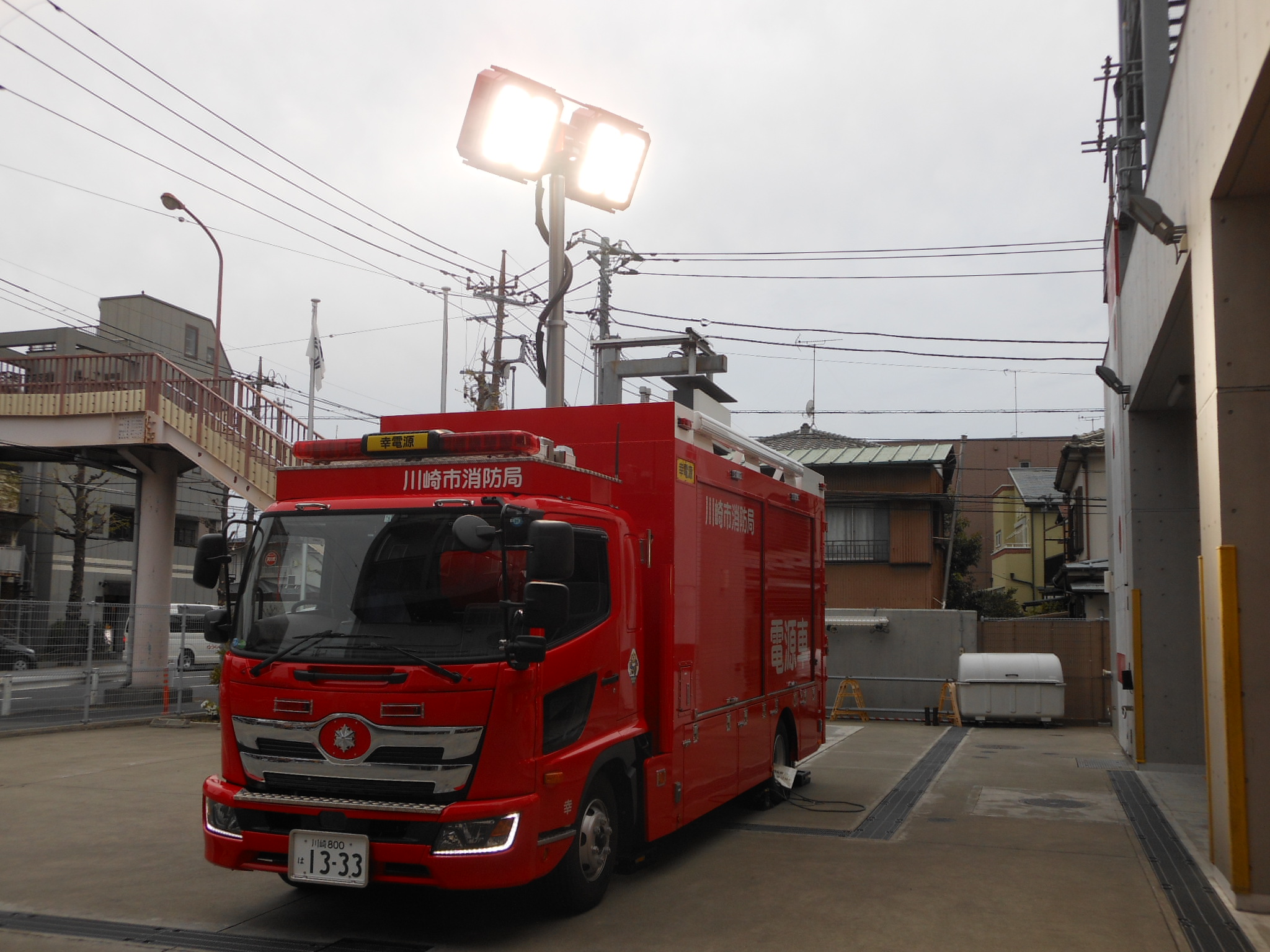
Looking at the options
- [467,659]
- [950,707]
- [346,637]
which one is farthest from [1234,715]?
[950,707]

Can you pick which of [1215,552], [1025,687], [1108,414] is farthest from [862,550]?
[1215,552]

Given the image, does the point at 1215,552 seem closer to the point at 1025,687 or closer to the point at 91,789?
the point at 91,789

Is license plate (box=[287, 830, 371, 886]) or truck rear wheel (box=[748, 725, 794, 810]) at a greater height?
license plate (box=[287, 830, 371, 886])

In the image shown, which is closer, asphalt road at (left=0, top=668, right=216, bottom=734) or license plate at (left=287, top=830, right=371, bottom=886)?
license plate at (left=287, top=830, right=371, bottom=886)

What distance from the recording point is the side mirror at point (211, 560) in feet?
20.7

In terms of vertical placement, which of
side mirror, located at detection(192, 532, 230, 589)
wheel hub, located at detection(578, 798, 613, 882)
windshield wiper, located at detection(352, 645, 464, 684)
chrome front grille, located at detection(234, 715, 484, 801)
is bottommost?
wheel hub, located at detection(578, 798, 613, 882)

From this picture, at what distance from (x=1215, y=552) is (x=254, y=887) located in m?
6.63

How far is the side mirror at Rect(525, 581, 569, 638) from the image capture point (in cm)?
548

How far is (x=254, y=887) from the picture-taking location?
22.7 feet

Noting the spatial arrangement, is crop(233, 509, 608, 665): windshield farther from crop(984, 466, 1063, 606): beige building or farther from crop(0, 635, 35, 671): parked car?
crop(984, 466, 1063, 606): beige building

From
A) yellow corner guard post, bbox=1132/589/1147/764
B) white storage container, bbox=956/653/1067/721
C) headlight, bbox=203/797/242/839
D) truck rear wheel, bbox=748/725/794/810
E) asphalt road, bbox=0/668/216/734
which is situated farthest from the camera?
white storage container, bbox=956/653/1067/721

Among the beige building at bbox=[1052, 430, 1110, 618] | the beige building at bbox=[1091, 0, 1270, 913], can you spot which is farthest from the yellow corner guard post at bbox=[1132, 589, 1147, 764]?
the beige building at bbox=[1052, 430, 1110, 618]

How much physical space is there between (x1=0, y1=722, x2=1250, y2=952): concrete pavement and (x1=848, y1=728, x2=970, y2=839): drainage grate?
165mm

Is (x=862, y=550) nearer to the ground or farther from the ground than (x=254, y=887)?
farther from the ground
